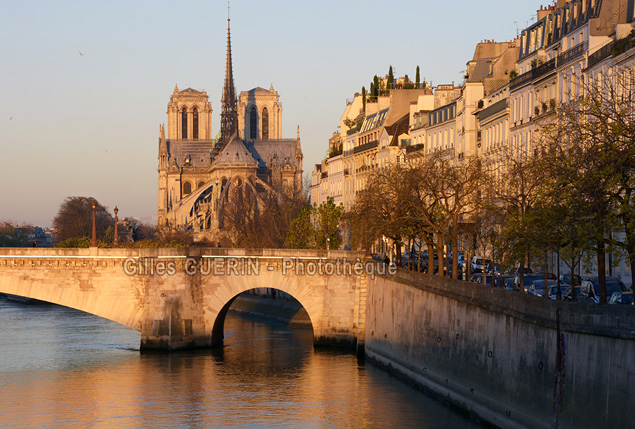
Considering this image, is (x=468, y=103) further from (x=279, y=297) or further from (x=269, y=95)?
(x=269, y=95)

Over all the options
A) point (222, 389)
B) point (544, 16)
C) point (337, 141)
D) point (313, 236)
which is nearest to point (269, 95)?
point (337, 141)

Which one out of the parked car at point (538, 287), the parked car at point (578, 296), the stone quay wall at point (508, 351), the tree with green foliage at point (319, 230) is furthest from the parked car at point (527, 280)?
the tree with green foliage at point (319, 230)

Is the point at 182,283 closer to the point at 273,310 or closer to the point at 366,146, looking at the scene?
the point at 273,310

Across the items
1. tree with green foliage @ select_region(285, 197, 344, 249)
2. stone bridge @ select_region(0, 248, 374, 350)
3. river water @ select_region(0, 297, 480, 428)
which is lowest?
river water @ select_region(0, 297, 480, 428)

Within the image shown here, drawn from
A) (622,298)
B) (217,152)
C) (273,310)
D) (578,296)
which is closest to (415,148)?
(273,310)

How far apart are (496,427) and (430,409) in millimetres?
5023

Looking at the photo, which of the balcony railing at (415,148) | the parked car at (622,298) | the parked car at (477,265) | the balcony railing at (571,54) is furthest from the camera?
the balcony railing at (415,148)

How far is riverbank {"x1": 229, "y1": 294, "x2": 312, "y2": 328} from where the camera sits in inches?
2467

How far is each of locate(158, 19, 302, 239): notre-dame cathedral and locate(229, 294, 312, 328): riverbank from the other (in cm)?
8092

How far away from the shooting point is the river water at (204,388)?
3312 cm

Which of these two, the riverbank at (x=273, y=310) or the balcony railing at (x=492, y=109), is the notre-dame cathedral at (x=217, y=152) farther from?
the balcony railing at (x=492, y=109)

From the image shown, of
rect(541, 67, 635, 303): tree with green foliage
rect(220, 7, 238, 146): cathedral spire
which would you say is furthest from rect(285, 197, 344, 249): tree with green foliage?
rect(220, 7, 238, 146): cathedral spire

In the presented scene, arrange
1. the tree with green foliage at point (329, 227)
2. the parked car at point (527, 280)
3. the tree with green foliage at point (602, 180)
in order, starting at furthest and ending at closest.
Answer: the tree with green foliage at point (329, 227) < the parked car at point (527, 280) < the tree with green foliage at point (602, 180)

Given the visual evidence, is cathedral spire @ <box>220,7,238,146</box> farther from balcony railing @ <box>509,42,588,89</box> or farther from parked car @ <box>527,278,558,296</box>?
parked car @ <box>527,278,558,296</box>
